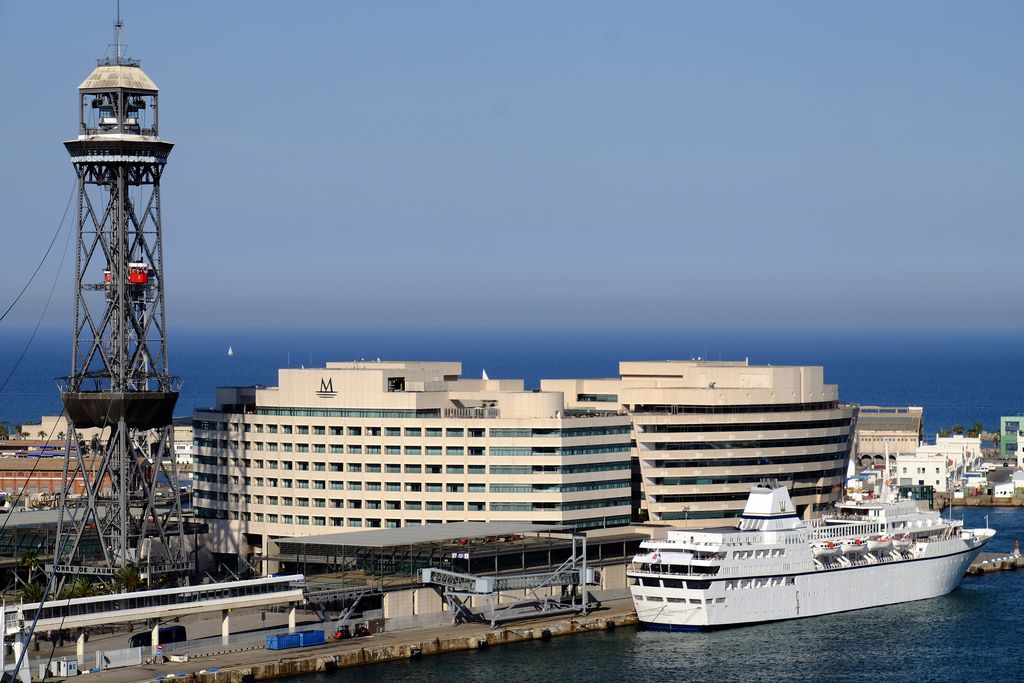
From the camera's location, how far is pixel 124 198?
4368 inches

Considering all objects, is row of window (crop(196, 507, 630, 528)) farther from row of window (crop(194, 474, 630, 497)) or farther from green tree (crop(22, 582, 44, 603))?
green tree (crop(22, 582, 44, 603))

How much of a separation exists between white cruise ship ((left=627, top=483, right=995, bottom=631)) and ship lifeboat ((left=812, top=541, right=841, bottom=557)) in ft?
0.28

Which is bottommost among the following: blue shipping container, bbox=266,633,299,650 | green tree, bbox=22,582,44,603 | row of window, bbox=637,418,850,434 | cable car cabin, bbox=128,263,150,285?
blue shipping container, bbox=266,633,299,650

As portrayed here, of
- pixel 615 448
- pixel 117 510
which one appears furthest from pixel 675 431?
pixel 117 510

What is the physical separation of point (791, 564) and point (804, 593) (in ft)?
7.11

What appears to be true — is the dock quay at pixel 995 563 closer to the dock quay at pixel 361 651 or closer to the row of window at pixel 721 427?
the row of window at pixel 721 427

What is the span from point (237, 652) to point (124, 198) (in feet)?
105

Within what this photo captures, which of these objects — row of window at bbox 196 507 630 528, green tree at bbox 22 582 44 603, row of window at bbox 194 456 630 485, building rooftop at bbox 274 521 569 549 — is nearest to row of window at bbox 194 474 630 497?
row of window at bbox 194 456 630 485

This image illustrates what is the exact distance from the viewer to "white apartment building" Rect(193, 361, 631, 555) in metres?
120

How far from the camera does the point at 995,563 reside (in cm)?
13225

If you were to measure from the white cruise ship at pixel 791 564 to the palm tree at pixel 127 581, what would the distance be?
94.9 feet

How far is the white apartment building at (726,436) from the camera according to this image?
127125 millimetres

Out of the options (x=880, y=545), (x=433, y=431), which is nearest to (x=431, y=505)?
(x=433, y=431)

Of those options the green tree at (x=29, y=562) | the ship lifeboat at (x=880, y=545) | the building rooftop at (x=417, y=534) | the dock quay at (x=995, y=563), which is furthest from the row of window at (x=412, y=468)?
the dock quay at (x=995, y=563)
